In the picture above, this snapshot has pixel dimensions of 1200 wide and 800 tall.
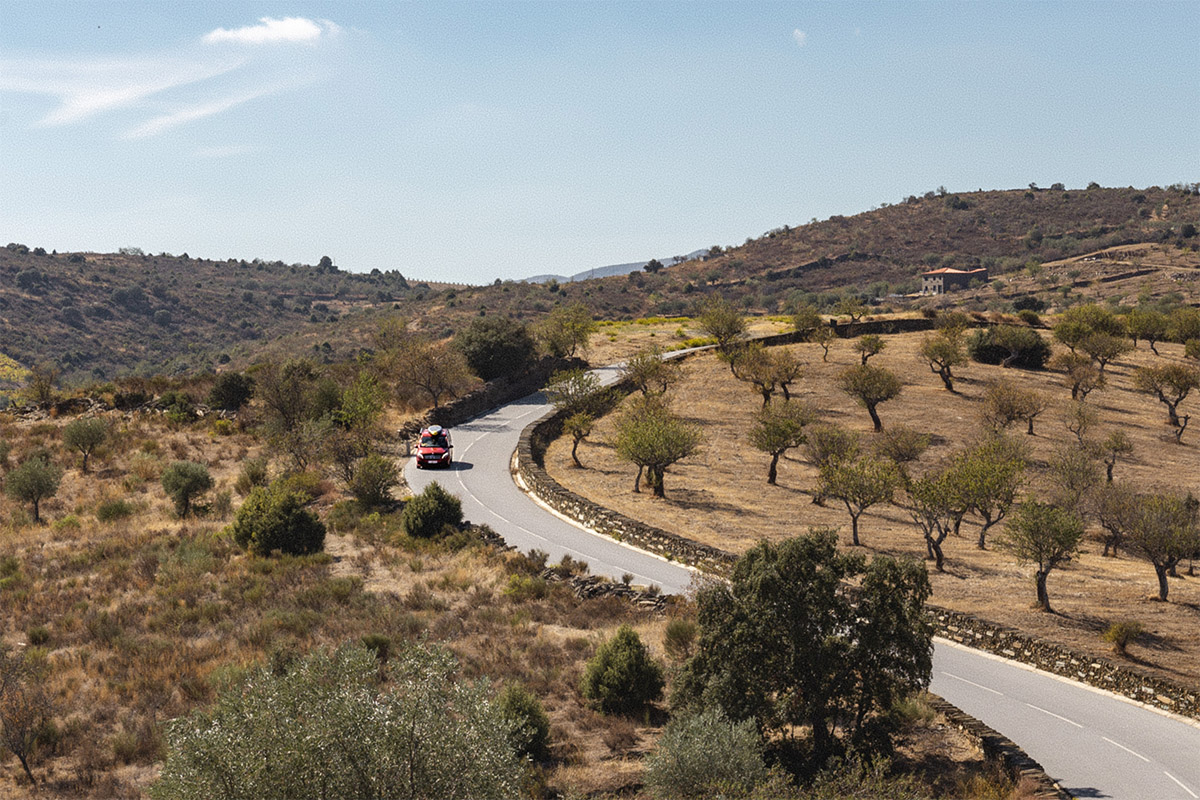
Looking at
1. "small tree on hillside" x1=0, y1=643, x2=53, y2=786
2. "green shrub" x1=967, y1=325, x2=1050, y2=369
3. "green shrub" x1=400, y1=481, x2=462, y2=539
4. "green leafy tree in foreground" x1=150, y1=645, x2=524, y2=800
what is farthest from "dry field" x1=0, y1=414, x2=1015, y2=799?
"green shrub" x1=967, y1=325, x2=1050, y2=369

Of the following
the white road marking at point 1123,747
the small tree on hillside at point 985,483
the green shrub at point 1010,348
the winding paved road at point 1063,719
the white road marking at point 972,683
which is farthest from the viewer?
the green shrub at point 1010,348

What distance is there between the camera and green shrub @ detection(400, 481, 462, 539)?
96.8 ft

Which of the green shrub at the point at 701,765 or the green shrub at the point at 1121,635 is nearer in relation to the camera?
the green shrub at the point at 701,765

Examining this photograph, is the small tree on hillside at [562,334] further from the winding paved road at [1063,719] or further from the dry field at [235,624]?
the winding paved road at [1063,719]

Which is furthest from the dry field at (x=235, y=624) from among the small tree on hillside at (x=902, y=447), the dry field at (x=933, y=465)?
the small tree on hillside at (x=902, y=447)

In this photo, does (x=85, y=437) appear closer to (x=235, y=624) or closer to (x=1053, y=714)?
(x=235, y=624)

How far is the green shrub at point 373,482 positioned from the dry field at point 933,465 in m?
9.41

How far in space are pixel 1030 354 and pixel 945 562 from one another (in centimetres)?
4473

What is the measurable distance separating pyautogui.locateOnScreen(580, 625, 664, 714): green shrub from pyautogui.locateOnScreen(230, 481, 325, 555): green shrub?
14.5m

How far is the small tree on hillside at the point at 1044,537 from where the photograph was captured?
25.4 metres

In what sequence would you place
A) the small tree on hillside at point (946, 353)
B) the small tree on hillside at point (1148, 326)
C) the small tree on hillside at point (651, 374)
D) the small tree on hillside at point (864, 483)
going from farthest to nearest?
the small tree on hillside at point (1148, 326) → the small tree on hillside at point (946, 353) → the small tree on hillside at point (651, 374) → the small tree on hillside at point (864, 483)

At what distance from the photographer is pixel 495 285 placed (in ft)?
487

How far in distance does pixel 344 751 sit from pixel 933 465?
138ft

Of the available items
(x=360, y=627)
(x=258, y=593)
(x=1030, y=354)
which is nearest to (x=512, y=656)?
(x=360, y=627)
